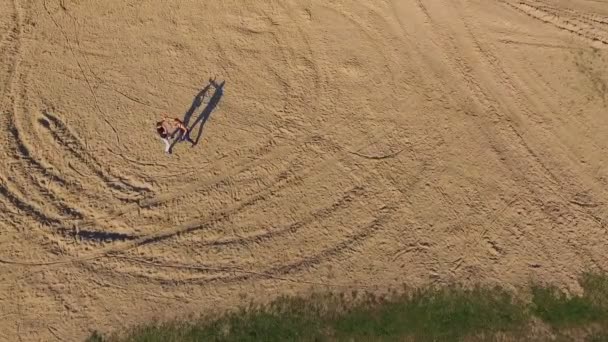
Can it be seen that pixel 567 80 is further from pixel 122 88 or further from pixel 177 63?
pixel 122 88

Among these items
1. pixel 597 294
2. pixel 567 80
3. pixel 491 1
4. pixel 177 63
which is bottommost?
pixel 597 294

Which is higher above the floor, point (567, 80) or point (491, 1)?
point (491, 1)

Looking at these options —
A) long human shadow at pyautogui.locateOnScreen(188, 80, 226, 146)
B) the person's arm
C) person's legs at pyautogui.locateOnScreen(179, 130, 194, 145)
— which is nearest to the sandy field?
long human shadow at pyautogui.locateOnScreen(188, 80, 226, 146)

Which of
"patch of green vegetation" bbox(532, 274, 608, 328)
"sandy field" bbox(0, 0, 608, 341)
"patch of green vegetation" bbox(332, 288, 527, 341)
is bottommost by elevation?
"patch of green vegetation" bbox(532, 274, 608, 328)

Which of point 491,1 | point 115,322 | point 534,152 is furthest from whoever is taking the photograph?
point 491,1

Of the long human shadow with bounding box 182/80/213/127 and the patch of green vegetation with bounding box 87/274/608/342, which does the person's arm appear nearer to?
the long human shadow with bounding box 182/80/213/127

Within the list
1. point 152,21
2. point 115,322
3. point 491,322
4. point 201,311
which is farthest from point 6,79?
point 491,322
